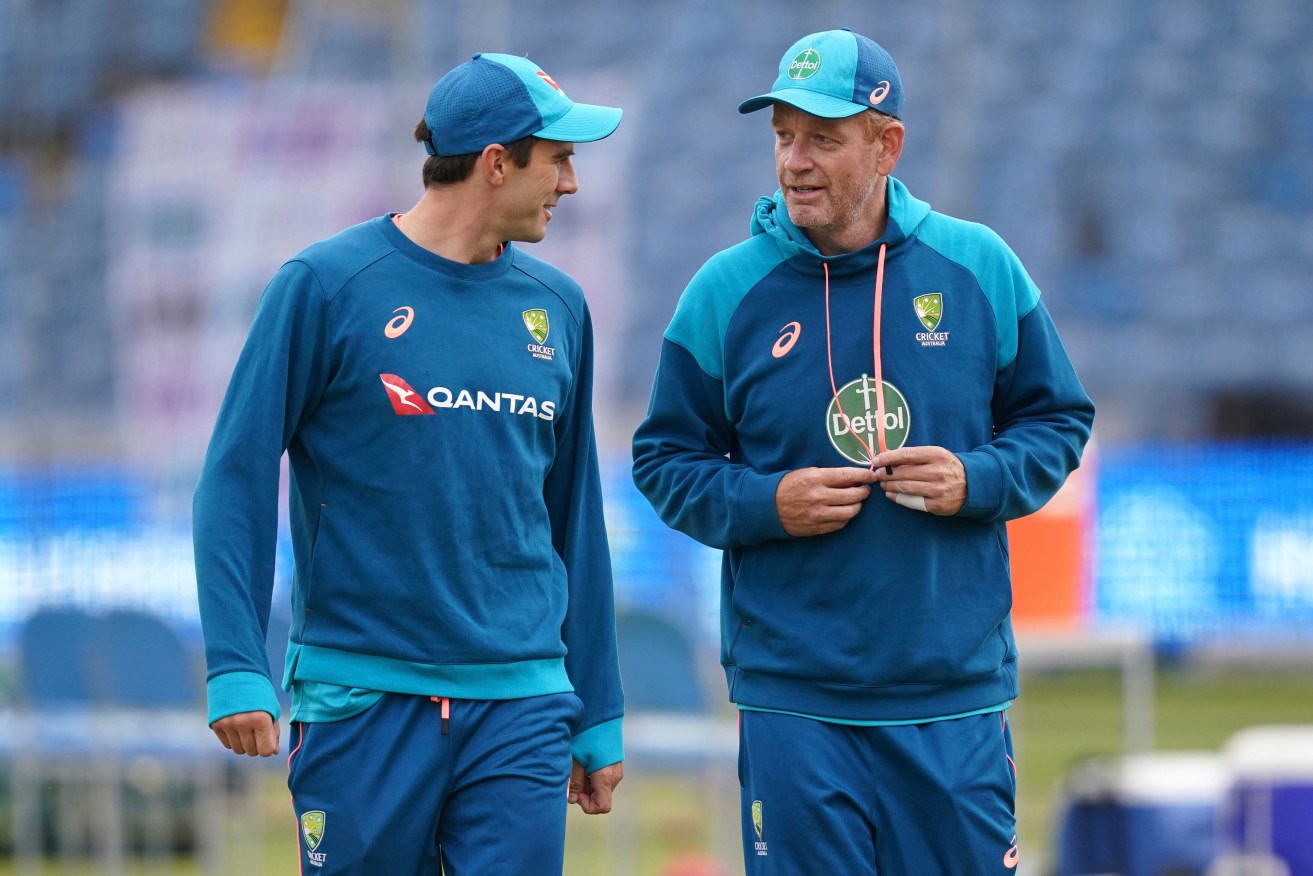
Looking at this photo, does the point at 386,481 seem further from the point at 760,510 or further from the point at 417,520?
the point at 760,510

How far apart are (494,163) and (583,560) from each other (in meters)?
0.69

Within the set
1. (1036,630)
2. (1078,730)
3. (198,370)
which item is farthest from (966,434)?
(198,370)

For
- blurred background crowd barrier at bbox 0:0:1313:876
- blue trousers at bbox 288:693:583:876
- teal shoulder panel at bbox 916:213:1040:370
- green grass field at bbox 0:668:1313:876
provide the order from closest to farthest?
1. blue trousers at bbox 288:693:583:876
2. teal shoulder panel at bbox 916:213:1040:370
3. green grass field at bbox 0:668:1313:876
4. blurred background crowd barrier at bbox 0:0:1313:876

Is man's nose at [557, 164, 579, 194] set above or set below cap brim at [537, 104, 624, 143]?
below

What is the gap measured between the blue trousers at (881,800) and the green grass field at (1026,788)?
46 centimetres

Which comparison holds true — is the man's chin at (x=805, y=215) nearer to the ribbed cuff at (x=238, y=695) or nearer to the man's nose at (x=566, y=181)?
the man's nose at (x=566, y=181)

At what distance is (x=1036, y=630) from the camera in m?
6.10

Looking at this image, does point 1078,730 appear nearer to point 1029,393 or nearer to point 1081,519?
point 1081,519

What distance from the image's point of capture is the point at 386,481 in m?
2.98

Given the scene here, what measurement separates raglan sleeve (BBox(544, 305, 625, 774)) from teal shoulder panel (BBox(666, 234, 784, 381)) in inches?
7.1

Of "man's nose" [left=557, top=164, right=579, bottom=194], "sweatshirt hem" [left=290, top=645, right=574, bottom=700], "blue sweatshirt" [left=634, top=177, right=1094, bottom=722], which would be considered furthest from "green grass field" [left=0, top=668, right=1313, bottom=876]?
"man's nose" [left=557, top=164, right=579, bottom=194]

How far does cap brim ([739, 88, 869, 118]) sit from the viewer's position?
3.06 metres

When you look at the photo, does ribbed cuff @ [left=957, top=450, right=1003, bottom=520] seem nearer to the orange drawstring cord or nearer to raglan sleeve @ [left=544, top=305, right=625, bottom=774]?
the orange drawstring cord

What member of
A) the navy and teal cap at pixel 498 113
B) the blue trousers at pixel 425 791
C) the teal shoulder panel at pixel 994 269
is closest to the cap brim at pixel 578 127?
the navy and teal cap at pixel 498 113
